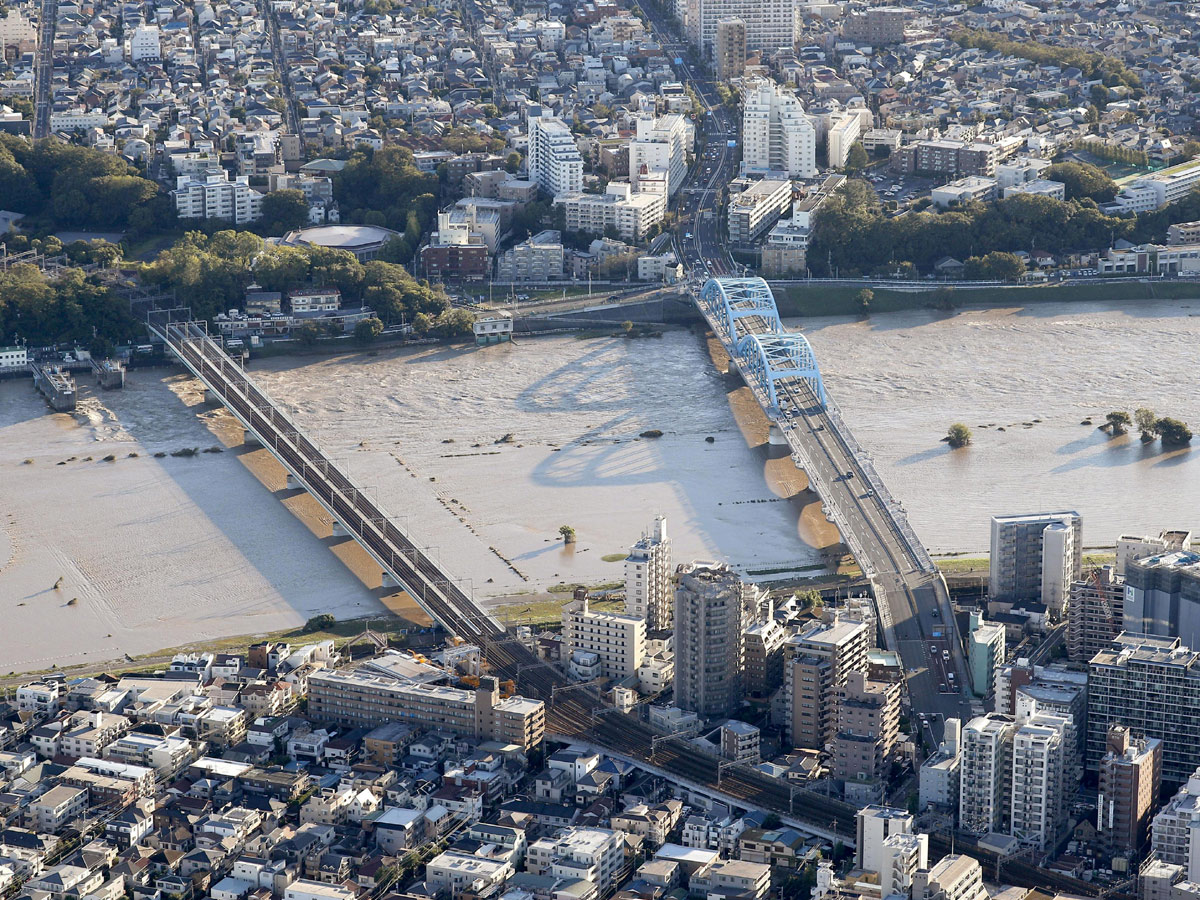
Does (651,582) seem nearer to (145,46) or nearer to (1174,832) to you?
(1174,832)

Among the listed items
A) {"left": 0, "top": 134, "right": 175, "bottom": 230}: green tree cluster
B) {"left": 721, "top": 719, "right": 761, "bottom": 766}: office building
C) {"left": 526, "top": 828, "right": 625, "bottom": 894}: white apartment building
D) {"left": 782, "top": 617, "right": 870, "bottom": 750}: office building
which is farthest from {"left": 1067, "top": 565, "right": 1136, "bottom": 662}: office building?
{"left": 0, "top": 134, "right": 175, "bottom": 230}: green tree cluster

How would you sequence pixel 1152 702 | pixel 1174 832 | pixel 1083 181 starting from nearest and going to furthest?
1. pixel 1174 832
2. pixel 1152 702
3. pixel 1083 181

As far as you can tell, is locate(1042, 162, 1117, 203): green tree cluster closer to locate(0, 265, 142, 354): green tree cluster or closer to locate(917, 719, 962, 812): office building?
locate(0, 265, 142, 354): green tree cluster

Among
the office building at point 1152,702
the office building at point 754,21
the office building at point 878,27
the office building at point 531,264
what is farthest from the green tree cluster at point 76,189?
the office building at point 1152,702

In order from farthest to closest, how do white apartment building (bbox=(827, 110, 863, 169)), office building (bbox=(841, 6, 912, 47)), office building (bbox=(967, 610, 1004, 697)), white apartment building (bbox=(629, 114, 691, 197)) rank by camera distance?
office building (bbox=(841, 6, 912, 47)) < white apartment building (bbox=(827, 110, 863, 169)) < white apartment building (bbox=(629, 114, 691, 197)) < office building (bbox=(967, 610, 1004, 697))

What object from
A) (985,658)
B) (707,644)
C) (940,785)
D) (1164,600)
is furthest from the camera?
(985,658)

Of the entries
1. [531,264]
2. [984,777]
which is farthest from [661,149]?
[984,777]

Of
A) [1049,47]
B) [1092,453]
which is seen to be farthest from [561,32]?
[1092,453]

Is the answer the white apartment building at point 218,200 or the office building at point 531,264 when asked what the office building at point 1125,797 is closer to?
the office building at point 531,264
